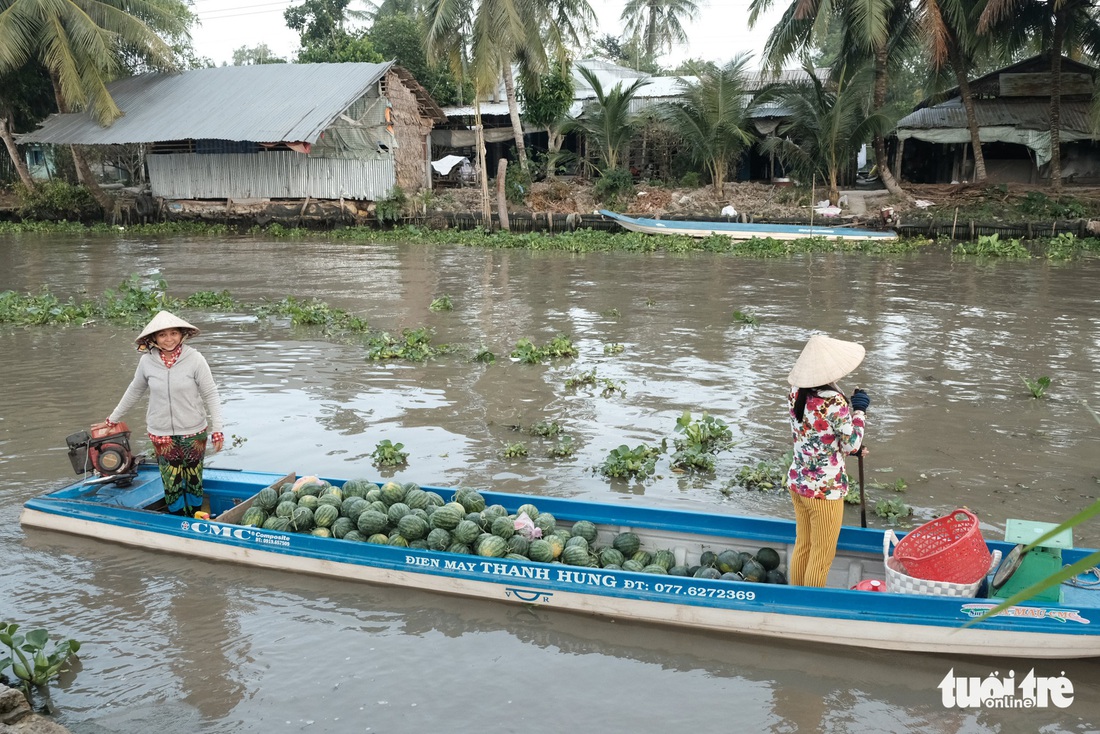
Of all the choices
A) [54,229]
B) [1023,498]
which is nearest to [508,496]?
[1023,498]

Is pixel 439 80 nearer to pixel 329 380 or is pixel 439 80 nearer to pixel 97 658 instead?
pixel 329 380

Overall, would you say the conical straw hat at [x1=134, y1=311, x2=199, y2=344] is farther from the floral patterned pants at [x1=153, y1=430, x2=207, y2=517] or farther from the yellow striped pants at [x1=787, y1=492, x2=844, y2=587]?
the yellow striped pants at [x1=787, y1=492, x2=844, y2=587]

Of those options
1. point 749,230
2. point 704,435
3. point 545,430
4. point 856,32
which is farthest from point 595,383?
point 856,32

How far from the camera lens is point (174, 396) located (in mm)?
5867

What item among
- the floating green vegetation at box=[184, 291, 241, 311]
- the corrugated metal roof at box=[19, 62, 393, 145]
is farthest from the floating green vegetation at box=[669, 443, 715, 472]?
the corrugated metal roof at box=[19, 62, 393, 145]

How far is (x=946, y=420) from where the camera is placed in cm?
849

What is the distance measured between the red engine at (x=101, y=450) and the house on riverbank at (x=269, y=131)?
20.3 metres

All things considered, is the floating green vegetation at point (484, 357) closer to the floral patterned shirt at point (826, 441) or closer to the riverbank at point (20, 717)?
the floral patterned shirt at point (826, 441)

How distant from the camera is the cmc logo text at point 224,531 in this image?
18.4ft

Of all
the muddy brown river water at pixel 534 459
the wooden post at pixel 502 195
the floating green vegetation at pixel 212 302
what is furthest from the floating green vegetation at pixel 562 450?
the wooden post at pixel 502 195

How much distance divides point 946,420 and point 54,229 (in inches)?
1125

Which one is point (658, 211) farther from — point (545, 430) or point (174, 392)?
point (174, 392)

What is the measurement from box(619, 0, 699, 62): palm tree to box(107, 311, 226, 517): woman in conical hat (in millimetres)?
43044

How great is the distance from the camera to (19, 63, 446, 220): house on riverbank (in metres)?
26.2
